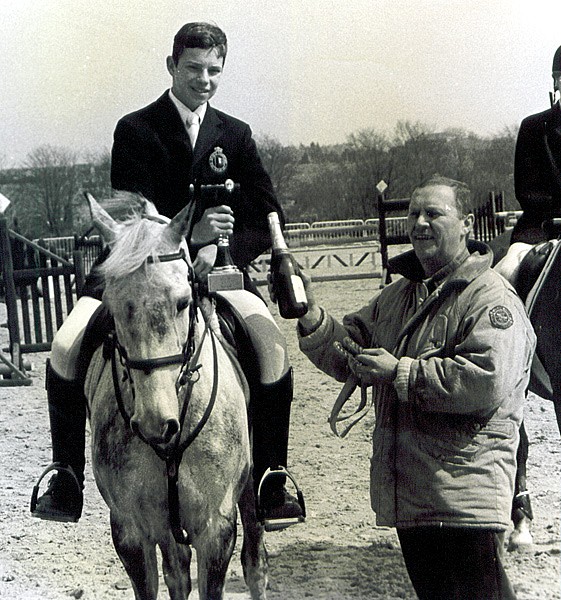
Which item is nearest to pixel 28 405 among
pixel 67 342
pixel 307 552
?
pixel 307 552

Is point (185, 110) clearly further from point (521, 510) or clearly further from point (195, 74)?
point (521, 510)

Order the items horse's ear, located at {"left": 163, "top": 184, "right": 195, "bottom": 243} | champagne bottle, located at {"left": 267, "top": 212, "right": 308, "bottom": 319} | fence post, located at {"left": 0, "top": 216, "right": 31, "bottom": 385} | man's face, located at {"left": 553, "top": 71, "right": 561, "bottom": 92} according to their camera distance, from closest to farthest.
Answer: horse's ear, located at {"left": 163, "top": 184, "right": 195, "bottom": 243} → champagne bottle, located at {"left": 267, "top": 212, "right": 308, "bottom": 319} → man's face, located at {"left": 553, "top": 71, "right": 561, "bottom": 92} → fence post, located at {"left": 0, "top": 216, "right": 31, "bottom": 385}

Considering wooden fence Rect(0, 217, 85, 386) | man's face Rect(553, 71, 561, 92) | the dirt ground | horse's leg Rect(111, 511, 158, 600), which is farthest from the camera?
wooden fence Rect(0, 217, 85, 386)

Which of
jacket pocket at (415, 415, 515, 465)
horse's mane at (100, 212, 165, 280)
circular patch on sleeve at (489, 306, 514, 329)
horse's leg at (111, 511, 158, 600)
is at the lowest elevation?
horse's leg at (111, 511, 158, 600)

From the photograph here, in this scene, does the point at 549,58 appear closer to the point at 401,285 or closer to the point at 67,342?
the point at 401,285

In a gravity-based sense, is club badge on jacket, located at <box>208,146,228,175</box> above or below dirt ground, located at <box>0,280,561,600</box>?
above

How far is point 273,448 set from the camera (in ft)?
12.7

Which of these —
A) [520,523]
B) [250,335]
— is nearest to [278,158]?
[250,335]

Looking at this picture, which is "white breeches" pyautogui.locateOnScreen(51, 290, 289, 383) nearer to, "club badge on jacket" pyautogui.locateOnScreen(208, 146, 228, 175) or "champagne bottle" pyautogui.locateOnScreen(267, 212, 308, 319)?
"champagne bottle" pyautogui.locateOnScreen(267, 212, 308, 319)

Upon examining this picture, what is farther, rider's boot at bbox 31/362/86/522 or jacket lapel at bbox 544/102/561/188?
jacket lapel at bbox 544/102/561/188

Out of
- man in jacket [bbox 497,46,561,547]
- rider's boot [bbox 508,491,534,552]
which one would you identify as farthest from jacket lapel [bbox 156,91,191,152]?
rider's boot [bbox 508,491,534,552]

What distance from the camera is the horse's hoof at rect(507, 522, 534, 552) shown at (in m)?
4.86

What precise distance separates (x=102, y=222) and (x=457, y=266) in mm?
1304

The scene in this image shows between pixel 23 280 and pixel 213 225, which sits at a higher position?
pixel 213 225
